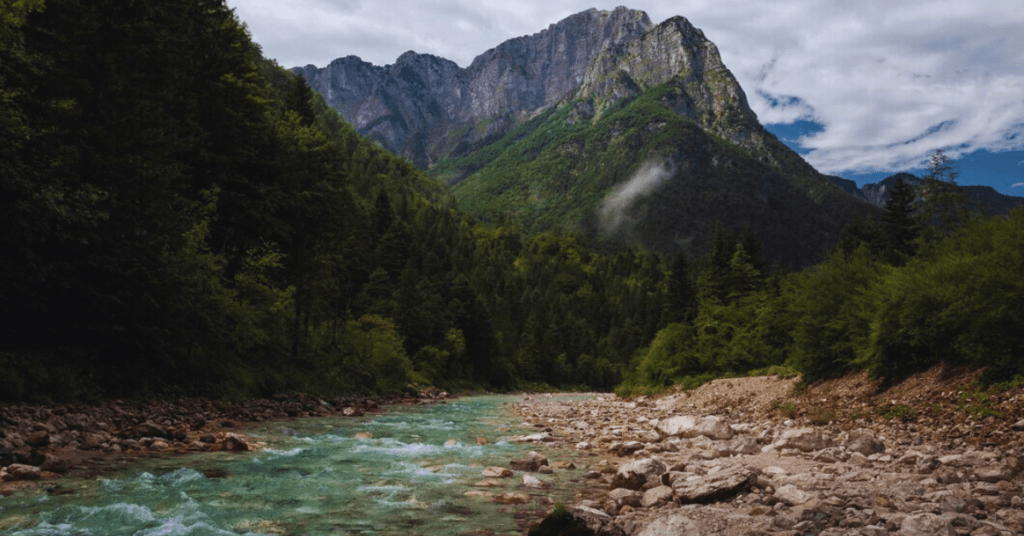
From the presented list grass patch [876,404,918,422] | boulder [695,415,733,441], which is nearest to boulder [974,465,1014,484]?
grass patch [876,404,918,422]

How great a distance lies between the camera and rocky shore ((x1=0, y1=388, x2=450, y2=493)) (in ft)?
33.1

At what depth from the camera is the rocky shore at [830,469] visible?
22.9 ft

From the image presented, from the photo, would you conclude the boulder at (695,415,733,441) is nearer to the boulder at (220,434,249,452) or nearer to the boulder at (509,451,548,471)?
the boulder at (509,451,548,471)

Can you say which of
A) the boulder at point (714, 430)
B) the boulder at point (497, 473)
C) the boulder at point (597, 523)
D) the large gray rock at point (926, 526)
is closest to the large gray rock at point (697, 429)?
the boulder at point (714, 430)

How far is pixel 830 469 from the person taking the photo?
10750 mm

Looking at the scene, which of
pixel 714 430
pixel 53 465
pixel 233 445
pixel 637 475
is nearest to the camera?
pixel 53 465

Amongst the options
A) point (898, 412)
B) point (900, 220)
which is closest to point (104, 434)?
point (898, 412)

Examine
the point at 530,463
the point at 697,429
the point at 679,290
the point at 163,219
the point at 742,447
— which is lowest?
the point at 697,429

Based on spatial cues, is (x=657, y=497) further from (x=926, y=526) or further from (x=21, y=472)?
(x=21, y=472)

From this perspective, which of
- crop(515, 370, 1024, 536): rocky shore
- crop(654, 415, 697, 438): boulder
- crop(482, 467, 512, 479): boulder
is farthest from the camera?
crop(654, 415, 697, 438): boulder

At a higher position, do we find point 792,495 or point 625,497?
point 792,495

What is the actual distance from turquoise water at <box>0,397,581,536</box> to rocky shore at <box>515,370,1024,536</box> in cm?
183

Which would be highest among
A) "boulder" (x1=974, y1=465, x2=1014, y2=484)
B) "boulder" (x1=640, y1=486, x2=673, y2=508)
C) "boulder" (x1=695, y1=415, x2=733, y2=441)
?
"boulder" (x1=974, y1=465, x2=1014, y2=484)

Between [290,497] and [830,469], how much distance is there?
33.2ft
